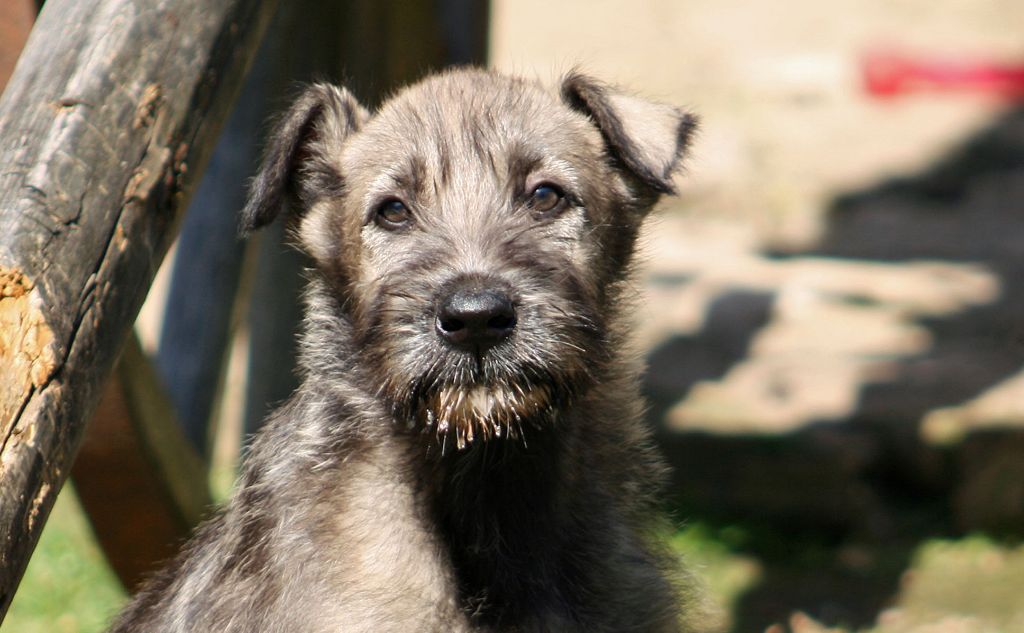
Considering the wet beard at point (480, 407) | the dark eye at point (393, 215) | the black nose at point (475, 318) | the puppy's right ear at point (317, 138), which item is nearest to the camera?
the black nose at point (475, 318)

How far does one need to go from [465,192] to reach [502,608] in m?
1.33

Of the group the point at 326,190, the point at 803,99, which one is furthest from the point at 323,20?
the point at 803,99

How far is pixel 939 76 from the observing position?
1420 centimetres

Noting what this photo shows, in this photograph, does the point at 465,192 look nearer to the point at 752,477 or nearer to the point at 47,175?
the point at 47,175

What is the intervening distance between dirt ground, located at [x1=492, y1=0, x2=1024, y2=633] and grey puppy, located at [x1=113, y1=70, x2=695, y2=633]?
70 cm

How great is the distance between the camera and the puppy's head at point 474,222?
13.4 feet

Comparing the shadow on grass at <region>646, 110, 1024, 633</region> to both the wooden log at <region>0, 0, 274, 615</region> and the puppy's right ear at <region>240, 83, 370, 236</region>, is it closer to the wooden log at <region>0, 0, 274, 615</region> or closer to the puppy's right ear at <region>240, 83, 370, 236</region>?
the puppy's right ear at <region>240, 83, 370, 236</region>

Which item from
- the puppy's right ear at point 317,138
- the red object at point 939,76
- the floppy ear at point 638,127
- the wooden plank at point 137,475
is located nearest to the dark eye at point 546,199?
the floppy ear at point 638,127

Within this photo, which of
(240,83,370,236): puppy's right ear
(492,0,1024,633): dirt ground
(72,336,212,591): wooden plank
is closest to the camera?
(240,83,370,236): puppy's right ear

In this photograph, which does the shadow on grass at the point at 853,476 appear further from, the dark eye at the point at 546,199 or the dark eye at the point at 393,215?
the dark eye at the point at 393,215

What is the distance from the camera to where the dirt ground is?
7.80m

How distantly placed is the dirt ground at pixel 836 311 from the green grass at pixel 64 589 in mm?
3525

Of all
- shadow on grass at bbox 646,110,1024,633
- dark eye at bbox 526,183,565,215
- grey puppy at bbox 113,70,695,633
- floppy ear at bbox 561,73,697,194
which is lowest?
shadow on grass at bbox 646,110,1024,633

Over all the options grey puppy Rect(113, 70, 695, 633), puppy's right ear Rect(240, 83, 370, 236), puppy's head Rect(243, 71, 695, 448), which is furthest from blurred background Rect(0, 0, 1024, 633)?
puppy's right ear Rect(240, 83, 370, 236)
